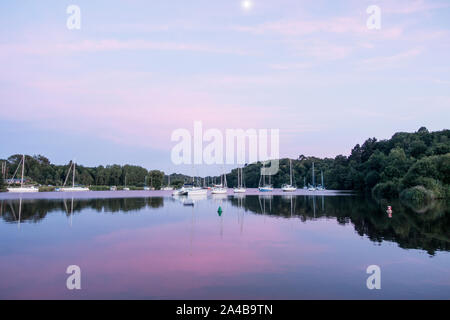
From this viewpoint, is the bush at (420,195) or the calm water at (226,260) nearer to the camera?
the calm water at (226,260)

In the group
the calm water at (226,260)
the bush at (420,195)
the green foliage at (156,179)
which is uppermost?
the green foliage at (156,179)

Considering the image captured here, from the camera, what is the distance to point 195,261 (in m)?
18.7

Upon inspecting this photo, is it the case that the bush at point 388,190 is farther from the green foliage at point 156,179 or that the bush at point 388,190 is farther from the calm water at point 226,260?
the green foliage at point 156,179

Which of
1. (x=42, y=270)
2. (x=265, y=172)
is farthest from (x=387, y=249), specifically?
(x=265, y=172)

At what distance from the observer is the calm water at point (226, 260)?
1366 cm

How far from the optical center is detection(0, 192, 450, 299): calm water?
44.8ft

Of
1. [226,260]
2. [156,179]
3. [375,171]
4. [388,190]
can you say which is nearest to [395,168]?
[388,190]

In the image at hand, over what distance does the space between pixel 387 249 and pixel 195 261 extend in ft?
37.7

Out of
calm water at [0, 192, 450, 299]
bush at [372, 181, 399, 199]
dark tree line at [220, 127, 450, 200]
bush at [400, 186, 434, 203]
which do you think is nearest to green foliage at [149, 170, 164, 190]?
dark tree line at [220, 127, 450, 200]

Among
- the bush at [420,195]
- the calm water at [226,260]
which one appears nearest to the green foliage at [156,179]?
the bush at [420,195]

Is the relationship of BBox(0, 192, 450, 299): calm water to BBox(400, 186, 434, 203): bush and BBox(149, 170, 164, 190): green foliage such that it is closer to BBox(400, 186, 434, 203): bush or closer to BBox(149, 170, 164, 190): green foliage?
BBox(400, 186, 434, 203): bush
